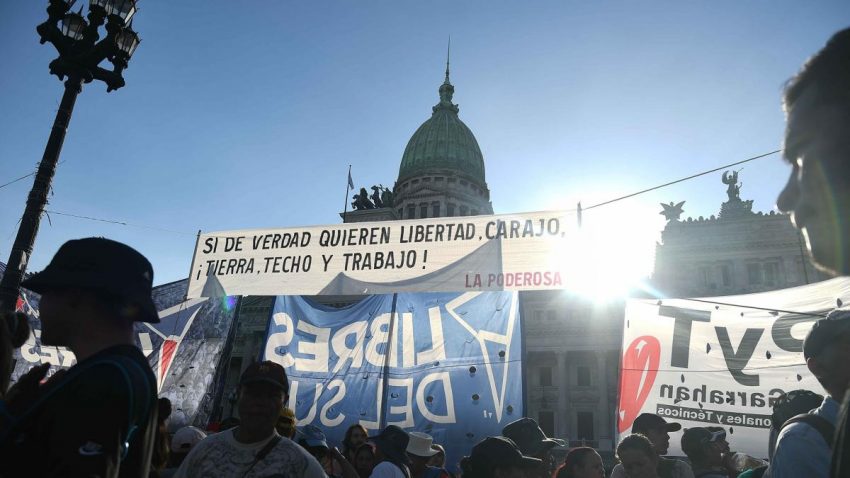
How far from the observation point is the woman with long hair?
4379 mm

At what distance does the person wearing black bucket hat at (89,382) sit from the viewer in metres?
1.42

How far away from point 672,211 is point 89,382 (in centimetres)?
5080

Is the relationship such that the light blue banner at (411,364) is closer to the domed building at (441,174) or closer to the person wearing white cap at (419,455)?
the person wearing white cap at (419,455)

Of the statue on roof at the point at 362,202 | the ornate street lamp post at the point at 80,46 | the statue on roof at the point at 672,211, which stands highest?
the statue on roof at the point at 362,202

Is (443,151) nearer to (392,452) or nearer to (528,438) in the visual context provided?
(528,438)

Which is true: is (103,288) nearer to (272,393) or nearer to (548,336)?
(272,393)

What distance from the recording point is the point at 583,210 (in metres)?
6.88

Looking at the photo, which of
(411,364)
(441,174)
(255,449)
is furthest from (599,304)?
(255,449)

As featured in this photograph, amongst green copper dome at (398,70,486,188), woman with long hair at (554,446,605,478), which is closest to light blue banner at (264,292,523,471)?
woman with long hair at (554,446,605,478)

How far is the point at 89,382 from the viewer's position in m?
1.51

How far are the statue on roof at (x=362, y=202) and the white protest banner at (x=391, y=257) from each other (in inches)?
2186

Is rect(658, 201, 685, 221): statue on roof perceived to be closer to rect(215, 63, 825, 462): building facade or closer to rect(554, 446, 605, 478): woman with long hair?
rect(215, 63, 825, 462): building facade

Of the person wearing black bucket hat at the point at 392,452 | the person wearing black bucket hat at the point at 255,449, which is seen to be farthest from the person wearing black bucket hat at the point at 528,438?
the person wearing black bucket hat at the point at 255,449

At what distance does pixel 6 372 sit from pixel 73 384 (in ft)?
3.95
